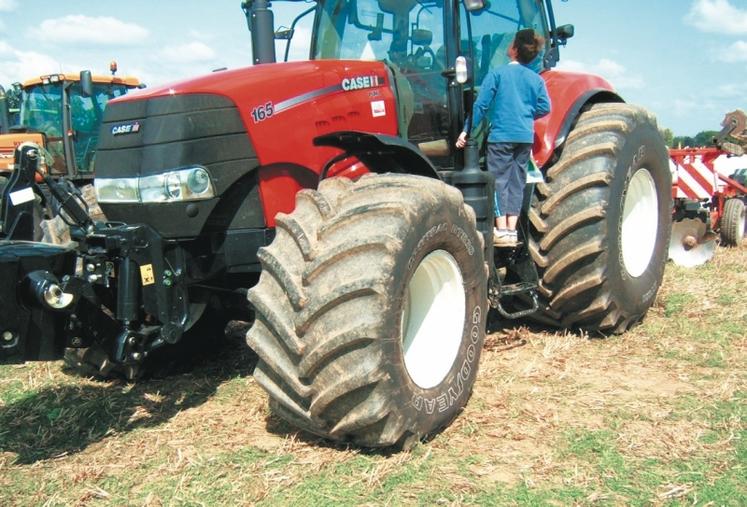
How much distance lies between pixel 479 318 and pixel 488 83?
1.53 metres

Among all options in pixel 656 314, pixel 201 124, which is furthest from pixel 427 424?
pixel 656 314

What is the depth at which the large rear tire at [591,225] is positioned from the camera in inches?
183

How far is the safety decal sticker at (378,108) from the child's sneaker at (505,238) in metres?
0.98

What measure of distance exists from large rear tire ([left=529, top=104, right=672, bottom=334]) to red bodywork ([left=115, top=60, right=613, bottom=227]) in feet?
3.88

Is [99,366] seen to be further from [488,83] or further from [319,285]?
[488,83]

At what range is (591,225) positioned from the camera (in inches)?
182

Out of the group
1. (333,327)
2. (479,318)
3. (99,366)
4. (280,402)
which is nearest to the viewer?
(333,327)

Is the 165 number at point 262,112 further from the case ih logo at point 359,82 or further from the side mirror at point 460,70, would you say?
the side mirror at point 460,70

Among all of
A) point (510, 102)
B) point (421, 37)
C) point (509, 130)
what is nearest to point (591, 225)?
point (509, 130)

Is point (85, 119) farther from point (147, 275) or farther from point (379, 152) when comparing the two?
point (147, 275)

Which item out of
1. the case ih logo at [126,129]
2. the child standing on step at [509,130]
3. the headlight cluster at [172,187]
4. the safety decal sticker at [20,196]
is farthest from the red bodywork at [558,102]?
the safety decal sticker at [20,196]

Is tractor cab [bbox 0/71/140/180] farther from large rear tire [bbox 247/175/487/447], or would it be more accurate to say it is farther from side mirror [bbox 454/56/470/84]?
large rear tire [bbox 247/175/487/447]

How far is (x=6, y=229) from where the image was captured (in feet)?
11.4

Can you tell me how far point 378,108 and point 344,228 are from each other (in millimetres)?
1358
